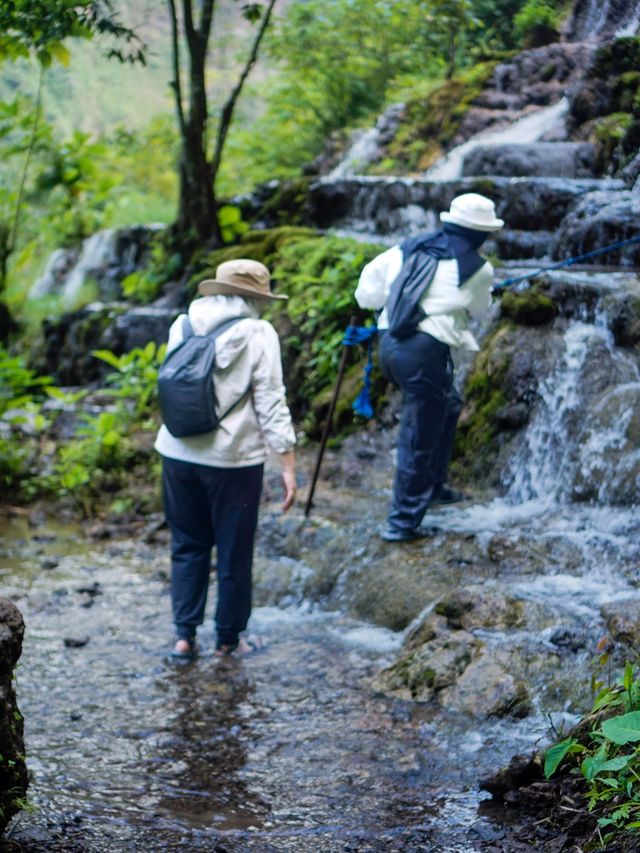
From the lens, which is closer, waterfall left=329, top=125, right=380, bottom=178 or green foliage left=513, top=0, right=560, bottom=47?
green foliage left=513, top=0, right=560, bottom=47

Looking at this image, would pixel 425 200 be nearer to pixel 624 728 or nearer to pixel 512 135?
pixel 512 135

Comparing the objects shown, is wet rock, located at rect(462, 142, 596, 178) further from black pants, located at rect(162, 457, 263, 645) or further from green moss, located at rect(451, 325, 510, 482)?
→ black pants, located at rect(162, 457, 263, 645)

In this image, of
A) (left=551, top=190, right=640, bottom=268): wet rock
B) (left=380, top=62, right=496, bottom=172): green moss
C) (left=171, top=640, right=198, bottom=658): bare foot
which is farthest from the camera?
(left=380, top=62, right=496, bottom=172): green moss

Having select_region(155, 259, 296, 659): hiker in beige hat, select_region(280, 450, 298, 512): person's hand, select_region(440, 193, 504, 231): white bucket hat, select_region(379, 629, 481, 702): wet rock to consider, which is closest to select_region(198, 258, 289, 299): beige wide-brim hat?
select_region(155, 259, 296, 659): hiker in beige hat

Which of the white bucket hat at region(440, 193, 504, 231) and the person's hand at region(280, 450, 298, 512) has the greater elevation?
the white bucket hat at region(440, 193, 504, 231)

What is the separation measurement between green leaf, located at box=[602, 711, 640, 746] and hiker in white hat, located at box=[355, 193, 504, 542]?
3.48 m

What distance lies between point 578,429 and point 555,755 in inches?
172

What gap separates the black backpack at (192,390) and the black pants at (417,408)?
1449 millimetres

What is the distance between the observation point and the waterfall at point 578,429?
6.91m

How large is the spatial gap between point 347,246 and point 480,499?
4218 millimetres

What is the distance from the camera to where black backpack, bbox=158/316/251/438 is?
4.95 meters

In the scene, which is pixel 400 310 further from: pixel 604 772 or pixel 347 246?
pixel 347 246

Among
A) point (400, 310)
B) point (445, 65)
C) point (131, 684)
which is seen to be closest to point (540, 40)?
point (445, 65)

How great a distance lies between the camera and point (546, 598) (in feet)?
17.8
